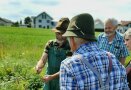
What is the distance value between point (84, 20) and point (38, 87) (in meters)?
5.92

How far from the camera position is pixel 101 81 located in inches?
125

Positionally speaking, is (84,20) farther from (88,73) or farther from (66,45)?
(66,45)

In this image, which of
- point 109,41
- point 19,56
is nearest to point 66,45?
point 109,41

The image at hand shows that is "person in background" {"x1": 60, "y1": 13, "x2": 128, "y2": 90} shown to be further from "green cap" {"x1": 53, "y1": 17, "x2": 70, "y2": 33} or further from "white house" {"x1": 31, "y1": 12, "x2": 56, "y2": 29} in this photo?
"white house" {"x1": 31, "y1": 12, "x2": 56, "y2": 29}

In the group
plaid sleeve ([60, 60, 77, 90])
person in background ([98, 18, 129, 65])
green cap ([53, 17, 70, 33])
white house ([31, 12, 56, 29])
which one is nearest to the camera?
plaid sleeve ([60, 60, 77, 90])

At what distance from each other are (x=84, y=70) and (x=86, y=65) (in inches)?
1.7

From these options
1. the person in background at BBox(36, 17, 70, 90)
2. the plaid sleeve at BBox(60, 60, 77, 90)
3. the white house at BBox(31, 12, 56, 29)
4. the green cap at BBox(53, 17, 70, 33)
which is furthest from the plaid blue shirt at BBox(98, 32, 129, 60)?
the white house at BBox(31, 12, 56, 29)

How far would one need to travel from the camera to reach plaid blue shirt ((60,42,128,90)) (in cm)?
312

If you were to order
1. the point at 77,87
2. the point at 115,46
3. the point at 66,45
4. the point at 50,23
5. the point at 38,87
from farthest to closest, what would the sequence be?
the point at 50,23 < the point at 38,87 < the point at 115,46 < the point at 66,45 < the point at 77,87

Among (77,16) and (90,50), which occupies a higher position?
(77,16)

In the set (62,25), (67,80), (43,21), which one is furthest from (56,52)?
(43,21)

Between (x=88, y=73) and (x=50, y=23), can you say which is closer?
(x=88, y=73)

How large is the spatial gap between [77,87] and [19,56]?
13.5 m

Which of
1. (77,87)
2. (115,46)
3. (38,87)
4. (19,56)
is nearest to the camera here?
(77,87)
